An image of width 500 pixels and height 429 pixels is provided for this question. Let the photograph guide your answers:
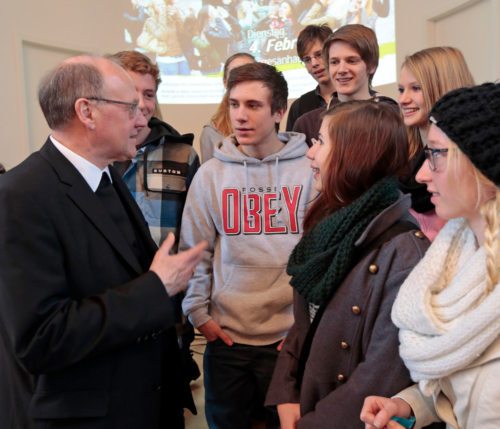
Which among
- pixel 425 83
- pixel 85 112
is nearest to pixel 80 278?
pixel 85 112

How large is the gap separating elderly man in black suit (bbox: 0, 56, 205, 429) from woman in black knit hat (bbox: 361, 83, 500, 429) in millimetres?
636

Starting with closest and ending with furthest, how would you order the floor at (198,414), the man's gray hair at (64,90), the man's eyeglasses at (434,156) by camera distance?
the man's eyeglasses at (434,156)
the man's gray hair at (64,90)
the floor at (198,414)

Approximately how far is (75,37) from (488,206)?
230 inches

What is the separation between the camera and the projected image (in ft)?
19.2

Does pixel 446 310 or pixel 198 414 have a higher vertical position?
pixel 446 310

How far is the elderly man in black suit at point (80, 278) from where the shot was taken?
1.19 metres

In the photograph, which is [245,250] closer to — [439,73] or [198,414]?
[439,73]

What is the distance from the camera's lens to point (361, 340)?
49.5 inches

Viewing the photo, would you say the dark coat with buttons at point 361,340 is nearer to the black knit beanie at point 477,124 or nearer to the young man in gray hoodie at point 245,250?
the black knit beanie at point 477,124

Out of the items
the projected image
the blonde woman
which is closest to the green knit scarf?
the blonde woman

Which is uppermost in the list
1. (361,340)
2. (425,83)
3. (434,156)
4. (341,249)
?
(425,83)

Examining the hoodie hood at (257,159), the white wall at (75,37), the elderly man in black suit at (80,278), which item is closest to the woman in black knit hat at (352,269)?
the elderly man in black suit at (80,278)

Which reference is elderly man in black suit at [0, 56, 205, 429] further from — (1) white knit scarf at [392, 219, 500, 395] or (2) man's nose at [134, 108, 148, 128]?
(1) white knit scarf at [392, 219, 500, 395]

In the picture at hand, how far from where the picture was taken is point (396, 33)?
16.9 feet
